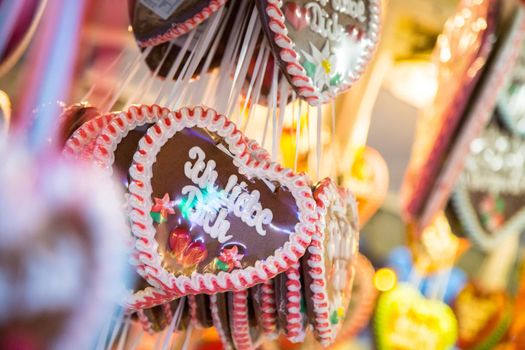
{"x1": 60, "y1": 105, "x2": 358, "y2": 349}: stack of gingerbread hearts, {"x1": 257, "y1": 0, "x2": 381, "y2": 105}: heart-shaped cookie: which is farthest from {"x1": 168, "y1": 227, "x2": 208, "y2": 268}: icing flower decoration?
{"x1": 257, "y1": 0, "x2": 381, "y2": 105}: heart-shaped cookie

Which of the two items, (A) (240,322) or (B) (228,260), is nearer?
(B) (228,260)

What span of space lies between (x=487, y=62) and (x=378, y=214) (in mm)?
2829

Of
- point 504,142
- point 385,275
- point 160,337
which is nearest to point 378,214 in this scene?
point 385,275

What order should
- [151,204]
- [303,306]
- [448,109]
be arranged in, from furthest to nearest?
1. [448,109]
2. [303,306]
3. [151,204]

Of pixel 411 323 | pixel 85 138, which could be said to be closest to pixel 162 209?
pixel 85 138

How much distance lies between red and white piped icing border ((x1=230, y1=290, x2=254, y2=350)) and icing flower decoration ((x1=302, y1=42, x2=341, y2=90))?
0.85 feet

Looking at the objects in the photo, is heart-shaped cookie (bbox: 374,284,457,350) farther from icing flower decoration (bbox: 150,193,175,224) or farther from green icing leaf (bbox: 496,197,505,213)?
icing flower decoration (bbox: 150,193,175,224)

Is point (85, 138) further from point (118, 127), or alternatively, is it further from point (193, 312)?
point (193, 312)

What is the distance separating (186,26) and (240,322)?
0.35m

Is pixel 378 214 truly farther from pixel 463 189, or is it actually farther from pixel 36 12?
pixel 36 12

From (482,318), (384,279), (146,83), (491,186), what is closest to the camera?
(146,83)

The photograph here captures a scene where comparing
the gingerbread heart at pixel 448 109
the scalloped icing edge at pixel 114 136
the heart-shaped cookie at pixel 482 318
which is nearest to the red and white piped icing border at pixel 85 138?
the scalloped icing edge at pixel 114 136

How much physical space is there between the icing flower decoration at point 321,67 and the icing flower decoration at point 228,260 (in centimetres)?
23

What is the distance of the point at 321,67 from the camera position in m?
0.82
